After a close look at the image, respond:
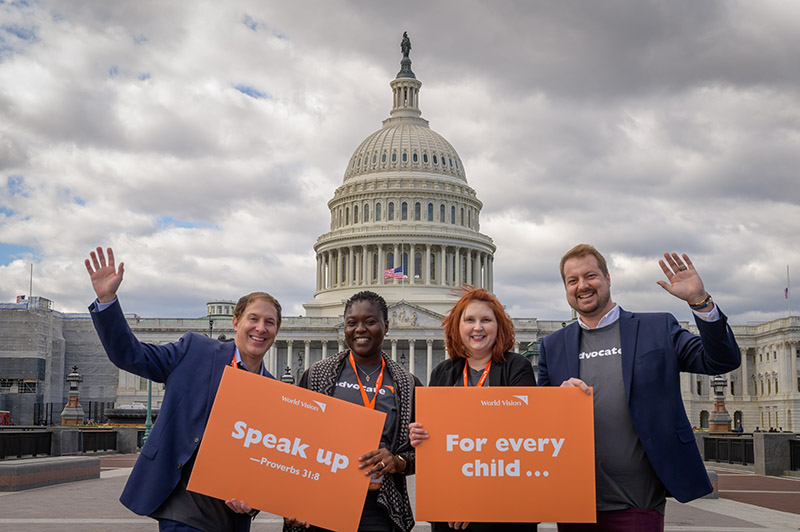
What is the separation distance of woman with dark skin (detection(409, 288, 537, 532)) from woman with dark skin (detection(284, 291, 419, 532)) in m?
0.33

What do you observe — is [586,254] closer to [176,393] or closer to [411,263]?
[176,393]

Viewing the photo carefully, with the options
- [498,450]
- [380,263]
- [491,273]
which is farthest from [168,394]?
[491,273]

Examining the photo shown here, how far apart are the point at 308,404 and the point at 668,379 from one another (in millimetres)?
2884

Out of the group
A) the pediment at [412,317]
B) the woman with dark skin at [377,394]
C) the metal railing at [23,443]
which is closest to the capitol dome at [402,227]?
the pediment at [412,317]

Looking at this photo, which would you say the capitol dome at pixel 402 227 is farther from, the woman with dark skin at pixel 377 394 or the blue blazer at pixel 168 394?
the blue blazer at pixel 168 394

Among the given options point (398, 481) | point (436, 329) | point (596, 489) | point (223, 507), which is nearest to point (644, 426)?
point (596, 489)

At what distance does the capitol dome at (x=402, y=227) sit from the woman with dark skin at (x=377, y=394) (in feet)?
329

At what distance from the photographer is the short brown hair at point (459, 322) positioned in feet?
24.5

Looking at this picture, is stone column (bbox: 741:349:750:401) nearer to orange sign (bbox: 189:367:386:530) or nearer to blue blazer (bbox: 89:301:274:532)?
orange sign (bbox: 189:367:386:530)

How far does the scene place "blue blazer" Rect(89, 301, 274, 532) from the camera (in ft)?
22.0

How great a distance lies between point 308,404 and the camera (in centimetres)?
698

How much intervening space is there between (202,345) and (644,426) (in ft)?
11.9

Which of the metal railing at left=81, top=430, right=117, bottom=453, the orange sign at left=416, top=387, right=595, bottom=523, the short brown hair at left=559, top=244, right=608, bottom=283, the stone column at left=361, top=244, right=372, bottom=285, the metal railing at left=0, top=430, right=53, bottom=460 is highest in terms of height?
the stone column at left=361, top=244, right=372, bottom=285

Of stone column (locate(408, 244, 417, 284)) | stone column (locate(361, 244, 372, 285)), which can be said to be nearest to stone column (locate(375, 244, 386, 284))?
stone column (locate(361, 244, 372, 285))
